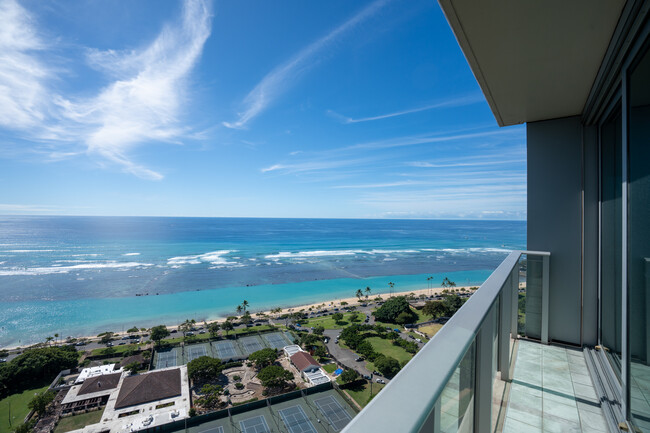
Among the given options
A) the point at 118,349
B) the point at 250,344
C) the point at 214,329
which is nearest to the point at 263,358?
the point at 250,344

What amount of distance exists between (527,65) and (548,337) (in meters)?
2.28

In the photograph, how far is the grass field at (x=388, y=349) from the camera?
1404 cm

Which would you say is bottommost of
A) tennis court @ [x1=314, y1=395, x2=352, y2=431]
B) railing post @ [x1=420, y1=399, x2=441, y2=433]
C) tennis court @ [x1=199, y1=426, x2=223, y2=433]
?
tennis court @ [x1=199, y1=426, x2=223, y2=433]

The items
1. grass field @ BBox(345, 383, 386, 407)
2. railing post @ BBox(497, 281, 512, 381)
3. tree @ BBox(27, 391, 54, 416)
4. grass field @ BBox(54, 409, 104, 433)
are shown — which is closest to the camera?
railing post @ BBox(497, 281, 512, 381)

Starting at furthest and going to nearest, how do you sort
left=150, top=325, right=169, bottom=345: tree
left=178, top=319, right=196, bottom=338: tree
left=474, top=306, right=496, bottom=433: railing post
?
left=178, top=319, right=196, bottom=338: tree
left=150, top=325, right=169, bottom=345: tree
left=474, top=306, right=496, bottom=433: railing post

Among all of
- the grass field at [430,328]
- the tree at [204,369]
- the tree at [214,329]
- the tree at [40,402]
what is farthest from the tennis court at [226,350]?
the grass field at [430,328]

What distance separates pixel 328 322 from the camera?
59.8ft

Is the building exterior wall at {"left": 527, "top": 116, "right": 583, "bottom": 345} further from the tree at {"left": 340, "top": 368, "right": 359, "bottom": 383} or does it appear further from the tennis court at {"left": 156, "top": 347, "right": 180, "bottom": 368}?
the tennis court at {"left": 156, "top": 347, "right": 180, "bottom": 368}

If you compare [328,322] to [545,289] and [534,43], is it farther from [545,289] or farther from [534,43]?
[534,43]

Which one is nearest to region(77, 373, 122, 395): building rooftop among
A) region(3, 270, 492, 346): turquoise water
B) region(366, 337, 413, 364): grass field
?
region(3, 270, 492, 346): turquoise water

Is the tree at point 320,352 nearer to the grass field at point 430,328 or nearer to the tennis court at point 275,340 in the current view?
the tennis court at point 275,340

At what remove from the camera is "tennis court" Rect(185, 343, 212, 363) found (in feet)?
48.5

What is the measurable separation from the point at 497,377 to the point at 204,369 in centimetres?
1386

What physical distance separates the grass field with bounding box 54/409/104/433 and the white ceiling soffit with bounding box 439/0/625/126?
15790 mm
